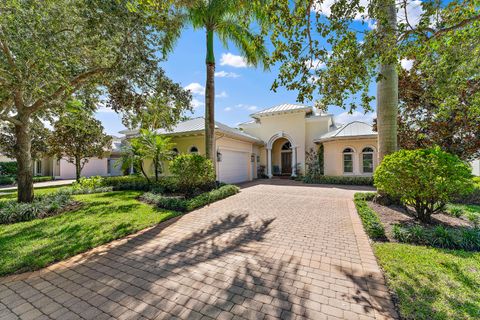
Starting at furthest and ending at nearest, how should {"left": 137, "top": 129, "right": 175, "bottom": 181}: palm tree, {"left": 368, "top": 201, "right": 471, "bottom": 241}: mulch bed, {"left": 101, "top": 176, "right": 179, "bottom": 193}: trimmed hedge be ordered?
1. {"left": 137, "top": 129, "right": 175, "bottom": 181}: palm tree
2. {"left": 101, "top": 176, "right": 179, "bottom": 193}: trimmed hedge
3. {"left": 368, "top": 201, "right": 471, "bottom": 241}: mulch bed

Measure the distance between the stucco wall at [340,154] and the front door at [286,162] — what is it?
14.9ft

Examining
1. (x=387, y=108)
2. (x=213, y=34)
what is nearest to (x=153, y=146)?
(x=213, y=34)

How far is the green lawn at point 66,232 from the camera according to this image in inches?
171

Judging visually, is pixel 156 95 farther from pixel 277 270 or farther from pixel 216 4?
pixel 277 270

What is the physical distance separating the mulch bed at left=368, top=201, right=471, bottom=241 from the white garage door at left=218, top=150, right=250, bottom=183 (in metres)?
9.65

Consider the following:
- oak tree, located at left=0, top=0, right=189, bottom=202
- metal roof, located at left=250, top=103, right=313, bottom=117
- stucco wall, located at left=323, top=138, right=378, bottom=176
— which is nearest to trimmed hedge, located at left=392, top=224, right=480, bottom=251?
oak tree, located at left=0, top=0, right=189, bottom=202

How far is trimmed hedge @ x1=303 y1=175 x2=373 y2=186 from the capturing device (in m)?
15.4

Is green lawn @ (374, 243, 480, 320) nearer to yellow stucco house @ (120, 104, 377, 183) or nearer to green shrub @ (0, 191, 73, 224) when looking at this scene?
green shrub @ (0, 191, 73, 224)

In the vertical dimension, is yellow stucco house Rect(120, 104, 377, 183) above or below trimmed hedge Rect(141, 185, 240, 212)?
above

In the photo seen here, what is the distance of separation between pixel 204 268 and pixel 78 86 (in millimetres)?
9253

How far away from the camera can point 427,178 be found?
5.69 metres

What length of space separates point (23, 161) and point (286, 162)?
19.4 metres

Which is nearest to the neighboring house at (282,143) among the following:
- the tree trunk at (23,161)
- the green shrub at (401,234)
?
the tree trunk at (23,161)

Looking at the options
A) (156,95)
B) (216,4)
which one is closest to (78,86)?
(156,95)
